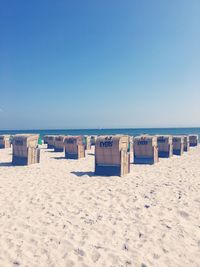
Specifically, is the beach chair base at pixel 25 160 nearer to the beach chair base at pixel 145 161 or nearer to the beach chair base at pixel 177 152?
the beach chair base at pixel 145 161

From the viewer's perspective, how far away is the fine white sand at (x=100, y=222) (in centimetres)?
470

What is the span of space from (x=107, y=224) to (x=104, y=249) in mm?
1196

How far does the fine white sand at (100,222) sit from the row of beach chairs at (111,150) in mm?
1090

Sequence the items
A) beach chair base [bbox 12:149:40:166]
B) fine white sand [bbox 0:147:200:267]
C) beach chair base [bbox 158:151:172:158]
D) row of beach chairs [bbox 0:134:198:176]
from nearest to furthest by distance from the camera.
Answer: fine white sand [bbox 0:147:200:267] < row of beach chairs [bbox 0:134:198:176] < beach chair base [bbox 12:149:40:166] < beach chair base [bbox 158:151:172:158]

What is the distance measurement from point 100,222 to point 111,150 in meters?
5.63

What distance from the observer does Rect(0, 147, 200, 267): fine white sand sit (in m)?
4.70

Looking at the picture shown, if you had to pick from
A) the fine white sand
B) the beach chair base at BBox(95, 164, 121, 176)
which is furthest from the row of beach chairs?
the fine white sand

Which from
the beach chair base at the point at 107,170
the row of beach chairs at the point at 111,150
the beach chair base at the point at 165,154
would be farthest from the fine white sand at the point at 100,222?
the beach chair base at the point at 165,154

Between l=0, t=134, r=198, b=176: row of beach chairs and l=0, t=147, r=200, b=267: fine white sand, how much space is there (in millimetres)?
1090

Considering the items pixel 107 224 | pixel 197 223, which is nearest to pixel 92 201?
pixel 107 224

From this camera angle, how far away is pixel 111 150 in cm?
1176

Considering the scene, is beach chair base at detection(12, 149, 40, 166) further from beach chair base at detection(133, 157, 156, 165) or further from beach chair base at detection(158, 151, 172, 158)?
beach chair base at detection(158, 151, 172, 158)

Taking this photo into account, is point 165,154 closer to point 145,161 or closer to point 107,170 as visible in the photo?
point 145,161

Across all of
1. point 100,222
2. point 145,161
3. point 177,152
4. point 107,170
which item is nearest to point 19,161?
point 107,170
